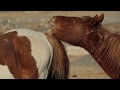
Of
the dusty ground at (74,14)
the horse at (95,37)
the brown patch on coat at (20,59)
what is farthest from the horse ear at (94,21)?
the dusty ground at (74,14)

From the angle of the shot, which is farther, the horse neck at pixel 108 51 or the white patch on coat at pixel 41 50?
the white patch on coat at pixel 41 50

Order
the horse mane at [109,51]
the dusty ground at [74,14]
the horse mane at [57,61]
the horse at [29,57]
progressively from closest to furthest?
the horse mane at [109,51] → the horse at [29,57] → the horse mane at [57,61] → the dusty ground at [74,14]

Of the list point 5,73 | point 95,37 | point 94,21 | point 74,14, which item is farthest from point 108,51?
point 74,14

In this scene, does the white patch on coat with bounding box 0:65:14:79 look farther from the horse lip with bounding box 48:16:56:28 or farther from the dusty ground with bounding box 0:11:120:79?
the dusty ground with bounding box 0:11:120:79

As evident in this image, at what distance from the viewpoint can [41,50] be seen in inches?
175

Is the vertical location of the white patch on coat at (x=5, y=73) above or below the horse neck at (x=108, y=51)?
below

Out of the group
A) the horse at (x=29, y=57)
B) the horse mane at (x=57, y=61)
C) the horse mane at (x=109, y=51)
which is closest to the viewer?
the horse mane at (x=109, y=51)

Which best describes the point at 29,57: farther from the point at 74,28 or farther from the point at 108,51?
the point at 108,51

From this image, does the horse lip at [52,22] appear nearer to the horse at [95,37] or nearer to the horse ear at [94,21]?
the horse at [95,37]

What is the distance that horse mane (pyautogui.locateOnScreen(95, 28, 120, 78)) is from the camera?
4281mm

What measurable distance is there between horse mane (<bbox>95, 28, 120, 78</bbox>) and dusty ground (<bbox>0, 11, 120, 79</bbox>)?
11.3 ft

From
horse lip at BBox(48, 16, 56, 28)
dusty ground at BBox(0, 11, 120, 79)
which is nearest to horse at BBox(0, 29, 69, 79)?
horse lip at BBox(48, 16, 56, 28)

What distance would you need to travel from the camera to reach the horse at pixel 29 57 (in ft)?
14.4
